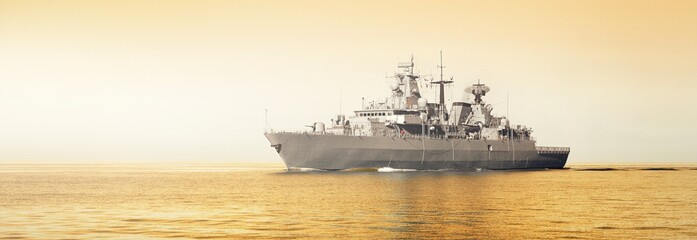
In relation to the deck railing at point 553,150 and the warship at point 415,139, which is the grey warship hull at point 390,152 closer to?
the warship at point 415,139

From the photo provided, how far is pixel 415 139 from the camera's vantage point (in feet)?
251

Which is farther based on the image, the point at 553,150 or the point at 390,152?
the point at 553,150

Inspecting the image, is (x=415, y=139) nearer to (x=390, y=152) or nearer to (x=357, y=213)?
(x=390, y=152)

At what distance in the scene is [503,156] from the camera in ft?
299

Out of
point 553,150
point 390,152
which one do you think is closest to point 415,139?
point 390,152

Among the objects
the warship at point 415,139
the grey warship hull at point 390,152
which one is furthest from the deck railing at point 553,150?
the grey warship hull at point 390,152

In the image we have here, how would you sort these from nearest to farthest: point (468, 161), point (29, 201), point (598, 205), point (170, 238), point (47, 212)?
point (170, 238) < point (47, 212) < point (598, 205) < point (29, 201) < point (468, 161)

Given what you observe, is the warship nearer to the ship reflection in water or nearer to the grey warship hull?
the grey warship hull

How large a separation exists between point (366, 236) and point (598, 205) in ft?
60.7

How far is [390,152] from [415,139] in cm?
385

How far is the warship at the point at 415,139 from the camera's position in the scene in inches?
2761

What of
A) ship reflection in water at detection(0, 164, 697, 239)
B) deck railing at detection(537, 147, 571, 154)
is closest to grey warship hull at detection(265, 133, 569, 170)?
deck railing at detection(537, 147, 571, 154)

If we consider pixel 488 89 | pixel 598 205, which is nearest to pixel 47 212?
pixel 598 205

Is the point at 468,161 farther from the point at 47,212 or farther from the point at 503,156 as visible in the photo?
the point at 47,212
